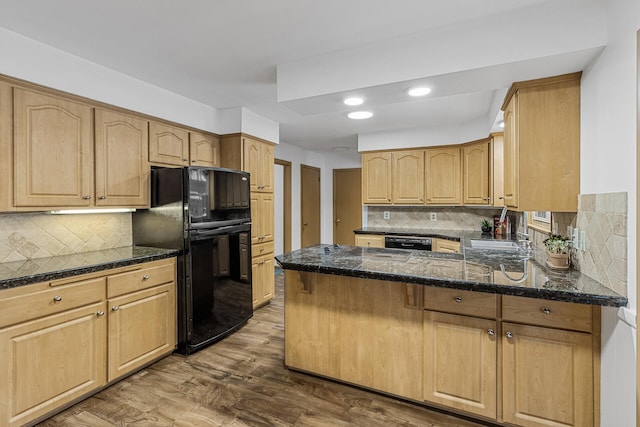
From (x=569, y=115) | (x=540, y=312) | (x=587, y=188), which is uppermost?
(x=569, y=115)

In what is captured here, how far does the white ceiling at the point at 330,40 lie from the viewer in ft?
5.53

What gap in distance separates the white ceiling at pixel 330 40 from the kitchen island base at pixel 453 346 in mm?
1319

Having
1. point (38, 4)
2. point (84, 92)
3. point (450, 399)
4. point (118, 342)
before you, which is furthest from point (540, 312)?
point (84, 92)

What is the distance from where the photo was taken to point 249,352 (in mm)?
2762

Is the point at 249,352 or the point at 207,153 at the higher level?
the point at 207,153

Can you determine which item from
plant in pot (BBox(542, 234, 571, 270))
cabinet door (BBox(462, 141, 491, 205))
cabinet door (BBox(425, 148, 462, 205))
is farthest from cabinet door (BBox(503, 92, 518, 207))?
cabinet door (BBox(425, 148, 462, 205))

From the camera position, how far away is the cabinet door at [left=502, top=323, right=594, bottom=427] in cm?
160

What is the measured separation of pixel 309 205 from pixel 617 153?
16.8 ft

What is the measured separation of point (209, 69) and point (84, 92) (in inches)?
36.9

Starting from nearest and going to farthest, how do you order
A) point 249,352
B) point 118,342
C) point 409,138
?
point 118,342 < point 249,352 < point 409,138

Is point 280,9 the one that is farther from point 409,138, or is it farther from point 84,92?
point 409,138

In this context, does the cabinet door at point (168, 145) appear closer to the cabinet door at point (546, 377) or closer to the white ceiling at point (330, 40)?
the white ceiling at point (330, 40)

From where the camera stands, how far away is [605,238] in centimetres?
158

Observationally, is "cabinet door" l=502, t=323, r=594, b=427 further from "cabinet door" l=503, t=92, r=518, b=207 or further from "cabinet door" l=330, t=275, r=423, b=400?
"cabinet door" l=503, t=92, r=518, b=207
